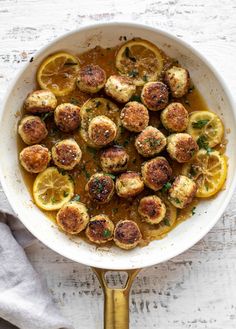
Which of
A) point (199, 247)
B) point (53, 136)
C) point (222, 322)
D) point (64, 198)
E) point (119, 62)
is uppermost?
point (119, 62)

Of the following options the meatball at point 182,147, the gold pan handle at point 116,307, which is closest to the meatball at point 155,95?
the meatball at point 182,147

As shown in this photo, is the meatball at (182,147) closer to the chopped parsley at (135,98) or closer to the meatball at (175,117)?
the meatball at (175,117)

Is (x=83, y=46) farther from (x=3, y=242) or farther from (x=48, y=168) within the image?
(x=3, y=242)

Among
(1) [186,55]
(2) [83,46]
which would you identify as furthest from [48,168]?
(1) [186,55]

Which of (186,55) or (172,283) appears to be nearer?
(186,55)

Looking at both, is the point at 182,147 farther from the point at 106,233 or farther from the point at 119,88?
the point at 106,233

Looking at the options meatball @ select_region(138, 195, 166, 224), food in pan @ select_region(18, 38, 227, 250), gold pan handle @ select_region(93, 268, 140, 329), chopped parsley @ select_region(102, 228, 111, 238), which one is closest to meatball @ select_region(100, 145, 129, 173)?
food in pan @ select_region(18, 38, 227, 250)
